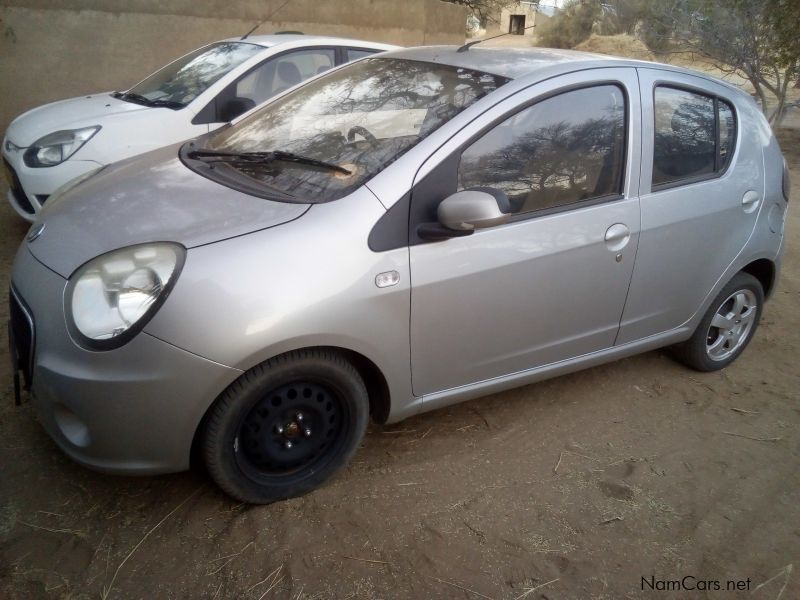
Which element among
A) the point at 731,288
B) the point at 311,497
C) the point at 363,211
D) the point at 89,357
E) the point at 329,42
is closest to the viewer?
the point at 89,357

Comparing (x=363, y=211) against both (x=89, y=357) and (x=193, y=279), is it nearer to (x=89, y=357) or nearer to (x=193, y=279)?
(x=193, y=279)

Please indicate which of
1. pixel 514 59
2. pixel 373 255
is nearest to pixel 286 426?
pixel 373 255

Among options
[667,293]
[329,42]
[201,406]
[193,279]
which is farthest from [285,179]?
[329,42]

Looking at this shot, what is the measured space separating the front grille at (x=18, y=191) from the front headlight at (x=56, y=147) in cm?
19

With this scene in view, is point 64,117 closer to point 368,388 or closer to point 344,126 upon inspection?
point 344,126

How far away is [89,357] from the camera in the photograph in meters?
2.32

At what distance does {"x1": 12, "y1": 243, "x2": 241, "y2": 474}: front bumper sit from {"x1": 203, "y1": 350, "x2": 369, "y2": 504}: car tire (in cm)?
10

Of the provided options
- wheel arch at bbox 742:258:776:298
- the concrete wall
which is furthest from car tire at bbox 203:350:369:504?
the concrete wall

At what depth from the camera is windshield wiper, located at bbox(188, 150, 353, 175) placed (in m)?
2.92

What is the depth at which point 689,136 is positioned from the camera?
357 centimetres

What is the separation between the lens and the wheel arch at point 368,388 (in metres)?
2.51

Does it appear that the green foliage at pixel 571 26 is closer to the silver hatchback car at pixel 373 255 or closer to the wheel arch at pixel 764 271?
the wheel arch at pixel 764 271

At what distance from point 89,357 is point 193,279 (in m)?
0.43

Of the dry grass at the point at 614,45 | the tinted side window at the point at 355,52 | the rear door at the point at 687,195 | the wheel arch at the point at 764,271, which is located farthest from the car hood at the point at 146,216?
the dry grass at the point at 614,45
